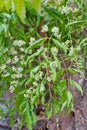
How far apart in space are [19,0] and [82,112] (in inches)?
29.4

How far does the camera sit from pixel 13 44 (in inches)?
34.6

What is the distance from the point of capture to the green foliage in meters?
0.83

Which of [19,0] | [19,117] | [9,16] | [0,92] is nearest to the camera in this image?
[19,0]

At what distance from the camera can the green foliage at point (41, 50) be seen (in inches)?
32.8

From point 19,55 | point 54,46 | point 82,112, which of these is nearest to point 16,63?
point 19,55

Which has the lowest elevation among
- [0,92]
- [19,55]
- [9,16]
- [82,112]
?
[82,112]

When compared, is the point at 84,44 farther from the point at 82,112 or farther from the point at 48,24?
the point at 82,112

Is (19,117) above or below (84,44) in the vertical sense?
below

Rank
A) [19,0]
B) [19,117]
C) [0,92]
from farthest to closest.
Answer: [19,117], [0,92], [19,0]

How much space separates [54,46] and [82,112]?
35 centimetres

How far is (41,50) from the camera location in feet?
2.70

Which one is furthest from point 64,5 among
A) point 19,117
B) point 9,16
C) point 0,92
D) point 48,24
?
point 19,117

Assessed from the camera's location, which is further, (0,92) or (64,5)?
(0,92)

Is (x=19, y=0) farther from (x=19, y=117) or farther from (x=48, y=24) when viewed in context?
(x=19, y=117)
